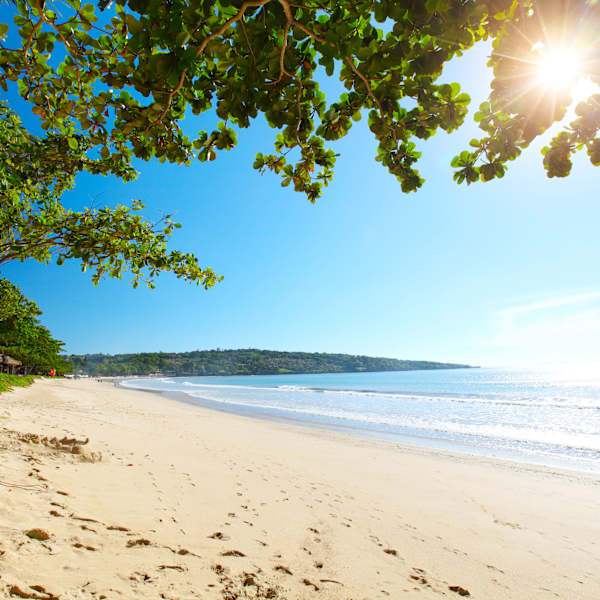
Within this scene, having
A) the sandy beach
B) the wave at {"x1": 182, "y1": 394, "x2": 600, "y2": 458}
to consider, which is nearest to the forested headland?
the wave at {"x1": 182, "y1": 394, "x2": 600, "y2": 458}

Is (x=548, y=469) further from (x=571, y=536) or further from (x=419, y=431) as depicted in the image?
(x=419, y=431)

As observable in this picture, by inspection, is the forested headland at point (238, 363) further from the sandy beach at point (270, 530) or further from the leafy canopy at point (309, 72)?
the leafy canopy at point (309, 72)

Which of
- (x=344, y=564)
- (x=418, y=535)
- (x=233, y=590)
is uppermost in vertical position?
(x=233, y=590)

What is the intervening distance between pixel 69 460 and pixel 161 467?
152cm

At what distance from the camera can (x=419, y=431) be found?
1507cm

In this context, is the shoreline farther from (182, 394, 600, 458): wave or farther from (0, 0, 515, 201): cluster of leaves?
(0, 0, 515, 201): cluster of leaves

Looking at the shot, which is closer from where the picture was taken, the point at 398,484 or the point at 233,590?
the point at 233,590

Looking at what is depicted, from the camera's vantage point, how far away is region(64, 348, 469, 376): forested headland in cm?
15475

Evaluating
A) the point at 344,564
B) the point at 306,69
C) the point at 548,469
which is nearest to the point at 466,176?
the point at 306,69

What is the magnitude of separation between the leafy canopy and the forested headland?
15531 cm

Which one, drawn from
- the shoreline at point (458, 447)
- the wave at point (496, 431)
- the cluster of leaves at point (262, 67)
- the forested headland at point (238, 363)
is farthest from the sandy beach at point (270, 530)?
the forested headland at point (238, 363)

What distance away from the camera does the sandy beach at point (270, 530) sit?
2.43m

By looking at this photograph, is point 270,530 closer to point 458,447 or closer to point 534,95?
point 534,95

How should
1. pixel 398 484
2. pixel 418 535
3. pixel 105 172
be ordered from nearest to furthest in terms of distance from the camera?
pixel 105 172 < pixel 418 535 < pixel 398 484
